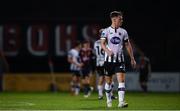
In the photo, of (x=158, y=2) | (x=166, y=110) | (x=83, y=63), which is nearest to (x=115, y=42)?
(x=166, y=110)

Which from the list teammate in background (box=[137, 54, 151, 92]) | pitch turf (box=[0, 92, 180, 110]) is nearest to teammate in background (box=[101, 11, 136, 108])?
pitch turf (box=[0, 92, 180, 110])

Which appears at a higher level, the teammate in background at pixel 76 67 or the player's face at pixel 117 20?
the player's face at pixel 117 20

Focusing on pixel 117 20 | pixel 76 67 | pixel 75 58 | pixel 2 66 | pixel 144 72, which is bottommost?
pixel 144 72

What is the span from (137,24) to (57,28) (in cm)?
421

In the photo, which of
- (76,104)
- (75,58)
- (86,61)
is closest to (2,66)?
(75,58)

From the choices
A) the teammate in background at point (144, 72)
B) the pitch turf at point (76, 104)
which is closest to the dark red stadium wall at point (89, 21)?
the teammate in background at point (144, 72)

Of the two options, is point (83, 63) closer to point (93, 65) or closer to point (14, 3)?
point (93, 65)

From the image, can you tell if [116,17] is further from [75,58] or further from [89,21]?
[89,21]

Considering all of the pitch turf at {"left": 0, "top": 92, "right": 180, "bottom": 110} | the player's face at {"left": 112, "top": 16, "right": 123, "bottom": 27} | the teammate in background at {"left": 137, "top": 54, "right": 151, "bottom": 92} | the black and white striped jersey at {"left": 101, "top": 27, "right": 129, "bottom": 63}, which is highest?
the player's face at {"left": 112, "top": 16, "right": 123, "bottom": 27}

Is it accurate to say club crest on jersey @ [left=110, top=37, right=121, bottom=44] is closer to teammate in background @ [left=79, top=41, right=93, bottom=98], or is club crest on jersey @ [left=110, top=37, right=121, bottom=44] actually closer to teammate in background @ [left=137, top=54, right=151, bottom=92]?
teammate in background @ [left=79, top=41, right=93, bottom=98]

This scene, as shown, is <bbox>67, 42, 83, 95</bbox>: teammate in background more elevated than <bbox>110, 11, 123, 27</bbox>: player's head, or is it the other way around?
<bbox>110, 11, 123, 27</bbox>: player's head

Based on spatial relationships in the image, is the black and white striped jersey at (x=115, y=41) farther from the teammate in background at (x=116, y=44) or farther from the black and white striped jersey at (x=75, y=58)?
the black and white striped jersey at (x=75, y=58)

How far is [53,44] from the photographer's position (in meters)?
37.7

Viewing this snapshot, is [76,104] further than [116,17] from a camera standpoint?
Yes
